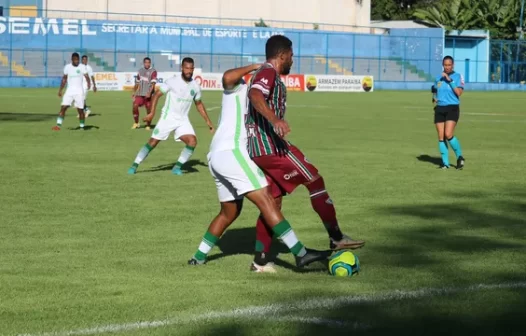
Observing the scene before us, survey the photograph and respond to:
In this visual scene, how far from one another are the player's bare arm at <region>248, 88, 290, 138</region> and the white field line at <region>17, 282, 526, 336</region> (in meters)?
1.38

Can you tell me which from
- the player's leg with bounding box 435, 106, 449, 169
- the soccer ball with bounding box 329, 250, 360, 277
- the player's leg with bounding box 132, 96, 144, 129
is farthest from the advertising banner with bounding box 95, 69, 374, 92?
the soccer ball with bounding box 329, 250, 360, 277

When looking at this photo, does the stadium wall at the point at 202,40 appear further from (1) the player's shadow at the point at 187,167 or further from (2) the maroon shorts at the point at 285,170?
(2) the maroon shorts at the point at 285,170

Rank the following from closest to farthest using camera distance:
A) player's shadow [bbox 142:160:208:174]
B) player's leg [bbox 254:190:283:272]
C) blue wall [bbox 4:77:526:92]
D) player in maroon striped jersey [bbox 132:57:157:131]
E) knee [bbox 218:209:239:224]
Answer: player's leg [bbox 254:190:283:272], knee [bbox 218:209:239:224], player's shadow [bbox 142:160:208:174], player in maroon striped jersey [bbox 132:57:157:131], blue wall [bbox 4:77:526:92]

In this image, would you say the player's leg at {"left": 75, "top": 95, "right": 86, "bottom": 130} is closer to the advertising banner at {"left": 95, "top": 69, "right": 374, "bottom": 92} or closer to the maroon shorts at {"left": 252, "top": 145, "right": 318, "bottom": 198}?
the maroon shorts at {"left": 252, "top": 145, "right": 318, "bottom": 198}

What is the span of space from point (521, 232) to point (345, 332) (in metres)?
5.17

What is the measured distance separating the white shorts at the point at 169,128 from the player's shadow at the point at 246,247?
249 inches

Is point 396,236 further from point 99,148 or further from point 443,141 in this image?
point 99,148

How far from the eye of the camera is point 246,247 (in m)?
10.5

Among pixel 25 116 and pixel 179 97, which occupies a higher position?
pixel 179 97

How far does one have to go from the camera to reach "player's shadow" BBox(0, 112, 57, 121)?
32.8 m

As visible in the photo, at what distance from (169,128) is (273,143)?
8953 mm

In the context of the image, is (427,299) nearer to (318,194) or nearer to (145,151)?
(318,194)

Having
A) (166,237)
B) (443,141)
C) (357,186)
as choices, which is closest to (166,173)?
(357,186)

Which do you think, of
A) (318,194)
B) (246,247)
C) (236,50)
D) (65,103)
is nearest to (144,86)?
(65,103)
